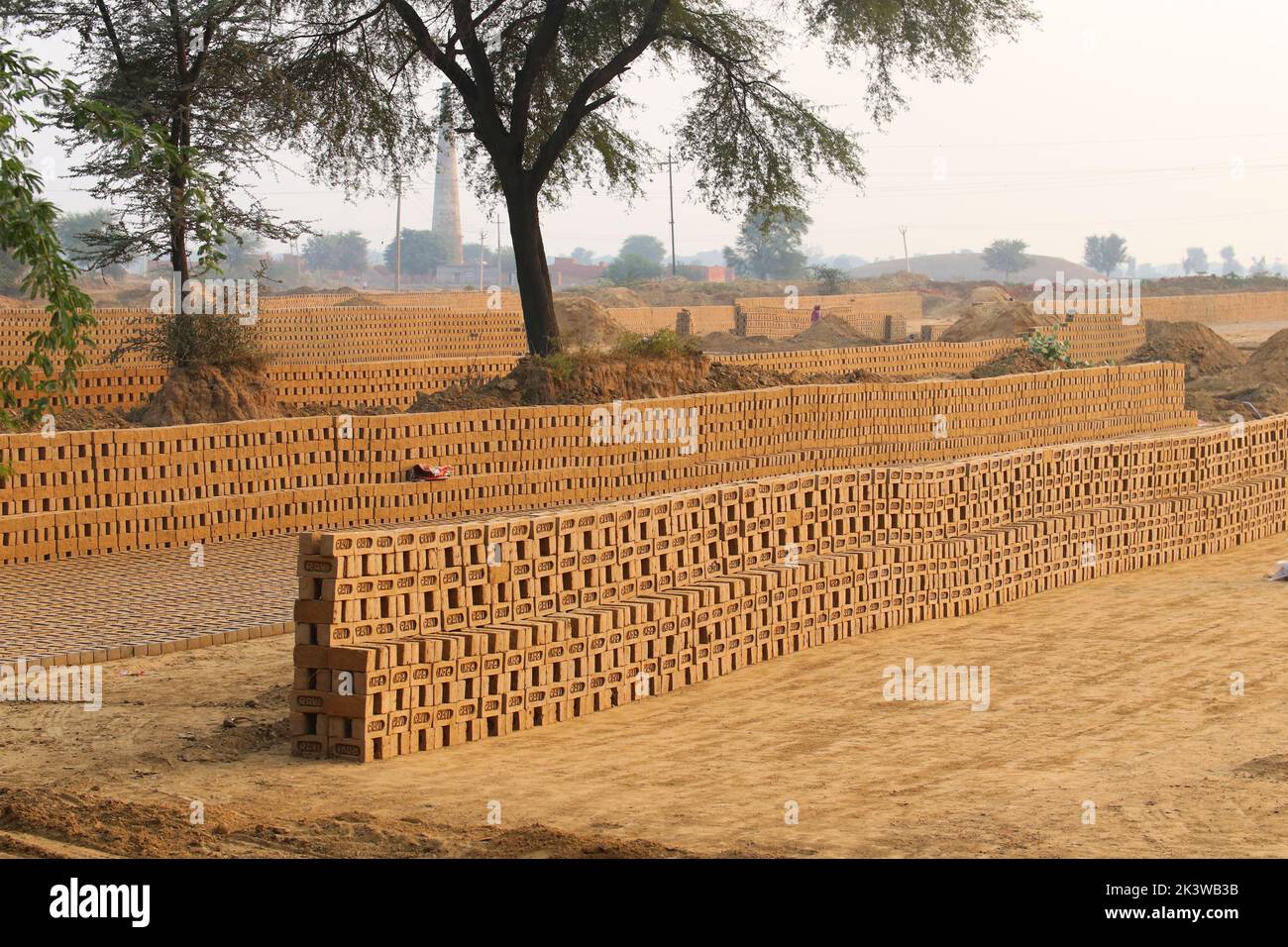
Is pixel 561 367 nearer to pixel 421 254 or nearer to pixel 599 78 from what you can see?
pixel 599 78

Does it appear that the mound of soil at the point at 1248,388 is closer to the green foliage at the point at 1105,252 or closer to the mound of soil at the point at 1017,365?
the mound of soil at the point at 1017,365

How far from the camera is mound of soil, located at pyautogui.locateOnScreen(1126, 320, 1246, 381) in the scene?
39656mm

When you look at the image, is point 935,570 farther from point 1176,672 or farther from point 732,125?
point 732,125

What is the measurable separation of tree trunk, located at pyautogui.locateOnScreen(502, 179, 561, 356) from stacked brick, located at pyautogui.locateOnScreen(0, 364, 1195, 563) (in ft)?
17.1

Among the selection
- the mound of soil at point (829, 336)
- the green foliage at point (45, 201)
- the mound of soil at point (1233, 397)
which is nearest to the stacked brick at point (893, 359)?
the mound of soil at point (1233, 397)

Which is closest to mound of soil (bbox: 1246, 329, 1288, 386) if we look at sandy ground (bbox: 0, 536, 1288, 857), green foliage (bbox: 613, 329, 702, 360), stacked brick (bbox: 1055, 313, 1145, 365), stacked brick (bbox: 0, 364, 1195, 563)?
stacked brick (bbox: 1055, 313, 1145, 365)

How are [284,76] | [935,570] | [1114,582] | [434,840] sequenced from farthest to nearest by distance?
[284,76] → [1114,582] → [935,570] → [434,840]

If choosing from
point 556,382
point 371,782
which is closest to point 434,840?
point 371,782

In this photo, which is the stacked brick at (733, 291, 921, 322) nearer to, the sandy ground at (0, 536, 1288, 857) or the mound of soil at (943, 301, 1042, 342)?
the mound of soil at (943, 301, 1042, 342)

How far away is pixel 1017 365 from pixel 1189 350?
10.6 m

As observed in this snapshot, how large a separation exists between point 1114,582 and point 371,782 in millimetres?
10087

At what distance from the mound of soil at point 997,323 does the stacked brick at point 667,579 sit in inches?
953
